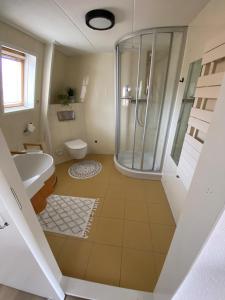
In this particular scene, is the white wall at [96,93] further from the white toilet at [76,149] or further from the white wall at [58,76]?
the white toilet at [76,149]

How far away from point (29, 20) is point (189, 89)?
2.00 m

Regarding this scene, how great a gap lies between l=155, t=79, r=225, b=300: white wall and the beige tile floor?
70cm

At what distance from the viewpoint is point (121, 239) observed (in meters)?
1.58

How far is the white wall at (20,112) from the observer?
180 centimetres

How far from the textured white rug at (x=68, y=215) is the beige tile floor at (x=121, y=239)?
0.26ft

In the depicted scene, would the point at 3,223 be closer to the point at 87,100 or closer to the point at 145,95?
the point at 145,95

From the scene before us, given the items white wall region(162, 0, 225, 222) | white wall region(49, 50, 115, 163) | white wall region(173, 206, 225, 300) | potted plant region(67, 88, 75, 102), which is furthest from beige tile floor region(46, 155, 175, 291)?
potted plant region(67, 88, 75, 102)

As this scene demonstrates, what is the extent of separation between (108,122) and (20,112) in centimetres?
175

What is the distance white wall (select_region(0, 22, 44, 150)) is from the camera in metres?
1.80

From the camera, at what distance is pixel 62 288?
1127 millimetres

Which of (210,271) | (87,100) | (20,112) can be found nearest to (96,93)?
(87,100)

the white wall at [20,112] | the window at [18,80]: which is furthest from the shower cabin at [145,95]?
the window at [18,80]

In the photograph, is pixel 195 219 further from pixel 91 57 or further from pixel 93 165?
pixel 91 57

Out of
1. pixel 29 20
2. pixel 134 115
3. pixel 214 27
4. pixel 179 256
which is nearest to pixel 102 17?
pixel 29 20
